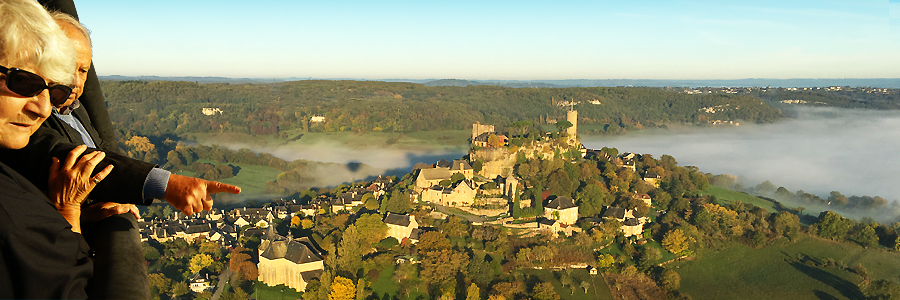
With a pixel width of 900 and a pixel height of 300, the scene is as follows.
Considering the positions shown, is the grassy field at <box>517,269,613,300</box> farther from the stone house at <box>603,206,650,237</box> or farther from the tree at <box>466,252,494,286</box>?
the stone house at <box>603,206,650,237</box>

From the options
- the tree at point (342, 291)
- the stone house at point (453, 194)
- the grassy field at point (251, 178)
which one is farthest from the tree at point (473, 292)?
the grassy field at point (251, 178)

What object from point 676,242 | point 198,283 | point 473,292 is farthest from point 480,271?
point 676,242

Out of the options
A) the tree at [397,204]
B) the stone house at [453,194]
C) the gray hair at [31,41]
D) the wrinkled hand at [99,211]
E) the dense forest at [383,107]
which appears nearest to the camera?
the gray hair at [31,41]


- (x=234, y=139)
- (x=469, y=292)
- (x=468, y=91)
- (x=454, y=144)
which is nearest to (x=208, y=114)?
(x=234, y=139)

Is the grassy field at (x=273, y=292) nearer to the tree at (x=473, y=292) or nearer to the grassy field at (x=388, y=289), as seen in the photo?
the grassy field at (x=388, y=289)

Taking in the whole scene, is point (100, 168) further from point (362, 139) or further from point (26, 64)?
point (362, 139)

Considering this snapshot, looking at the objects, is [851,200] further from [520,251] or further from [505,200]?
[520,251]

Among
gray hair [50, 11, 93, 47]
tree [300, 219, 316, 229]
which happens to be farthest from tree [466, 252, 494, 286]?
gray hair [50, 11, 93, 47]
